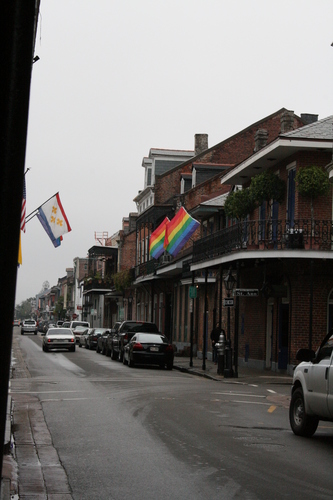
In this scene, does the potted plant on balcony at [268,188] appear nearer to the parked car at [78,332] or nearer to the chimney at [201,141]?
the chimney at [201,141]

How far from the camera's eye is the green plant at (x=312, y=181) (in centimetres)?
2439

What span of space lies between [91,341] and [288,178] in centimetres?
2650

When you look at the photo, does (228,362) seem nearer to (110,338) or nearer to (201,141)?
(110,338)

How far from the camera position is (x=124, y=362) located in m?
31.1

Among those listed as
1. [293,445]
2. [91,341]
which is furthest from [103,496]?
[91,341]

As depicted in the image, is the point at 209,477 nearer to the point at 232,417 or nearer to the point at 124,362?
the point at 232,417

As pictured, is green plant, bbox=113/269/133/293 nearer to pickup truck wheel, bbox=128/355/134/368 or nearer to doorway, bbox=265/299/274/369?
pickup truck wheel, bbox=128/355/134/368

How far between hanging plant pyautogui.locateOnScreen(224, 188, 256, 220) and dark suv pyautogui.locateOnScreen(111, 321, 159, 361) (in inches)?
275

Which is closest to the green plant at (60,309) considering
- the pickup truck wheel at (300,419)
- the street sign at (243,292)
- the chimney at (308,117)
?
the chimney at (308,117)

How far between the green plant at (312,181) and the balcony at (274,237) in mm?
516

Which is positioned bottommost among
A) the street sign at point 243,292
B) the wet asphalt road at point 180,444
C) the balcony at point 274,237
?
the wet asphalt road at point 180,444

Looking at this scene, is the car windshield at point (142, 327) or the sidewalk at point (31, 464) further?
the car windshield at point (142, 327)

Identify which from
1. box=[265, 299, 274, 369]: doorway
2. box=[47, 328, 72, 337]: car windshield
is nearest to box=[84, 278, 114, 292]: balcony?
box=[47, 328, 72, 337]: car windshield

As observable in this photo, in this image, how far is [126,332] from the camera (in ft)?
109
